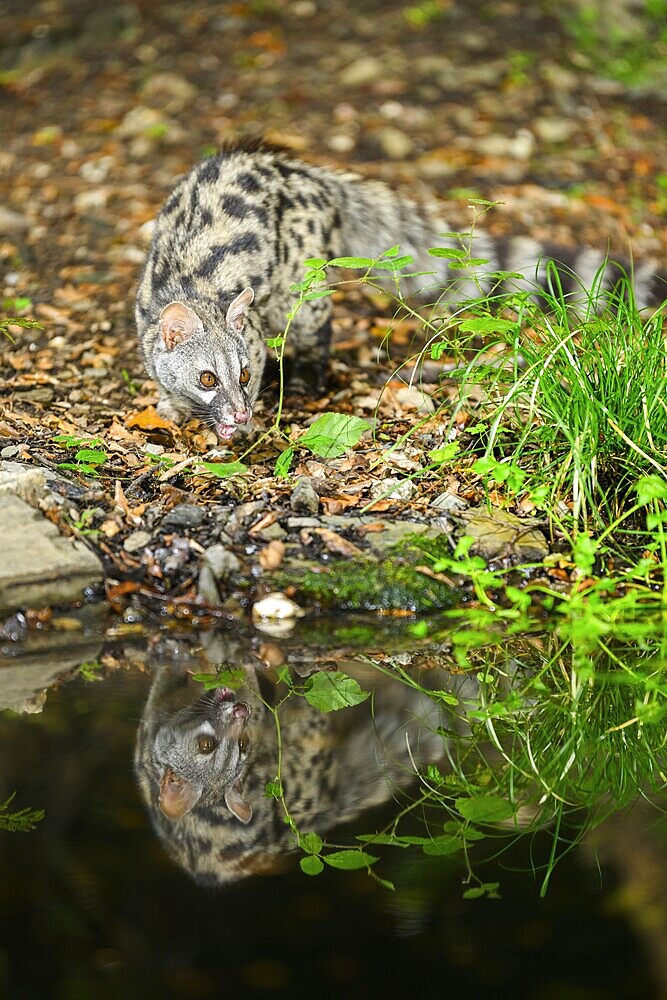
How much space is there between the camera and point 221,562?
15.4 feet

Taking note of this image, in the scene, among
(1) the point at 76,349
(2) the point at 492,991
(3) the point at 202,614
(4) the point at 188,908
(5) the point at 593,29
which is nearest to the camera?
(2) the point at 492,991

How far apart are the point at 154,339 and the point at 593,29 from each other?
6708mm

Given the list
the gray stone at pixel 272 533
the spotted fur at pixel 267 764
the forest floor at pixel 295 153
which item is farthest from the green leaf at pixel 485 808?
the gray stone at pixel 272 533

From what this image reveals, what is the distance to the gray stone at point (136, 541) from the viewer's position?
4781mm

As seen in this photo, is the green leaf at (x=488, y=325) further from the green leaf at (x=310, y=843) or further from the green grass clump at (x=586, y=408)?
the green leaf at (x=310, y=843)

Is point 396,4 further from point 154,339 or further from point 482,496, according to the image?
point 482,496

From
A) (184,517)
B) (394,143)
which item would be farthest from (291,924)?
(394,143)

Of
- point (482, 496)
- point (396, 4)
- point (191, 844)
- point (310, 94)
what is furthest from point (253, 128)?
point (191, 844)

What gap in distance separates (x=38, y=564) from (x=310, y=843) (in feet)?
6.29

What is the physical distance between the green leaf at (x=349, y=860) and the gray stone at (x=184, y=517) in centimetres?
211

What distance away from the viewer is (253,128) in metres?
9.38

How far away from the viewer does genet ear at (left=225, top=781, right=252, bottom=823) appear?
10.6 feet

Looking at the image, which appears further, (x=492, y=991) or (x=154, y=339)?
(x=154, y=339)

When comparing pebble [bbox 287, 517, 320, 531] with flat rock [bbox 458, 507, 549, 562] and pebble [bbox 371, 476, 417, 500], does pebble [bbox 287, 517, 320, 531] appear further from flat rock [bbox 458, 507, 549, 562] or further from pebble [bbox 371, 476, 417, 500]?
flat rock [bbox 458, 507, 549, 562]
